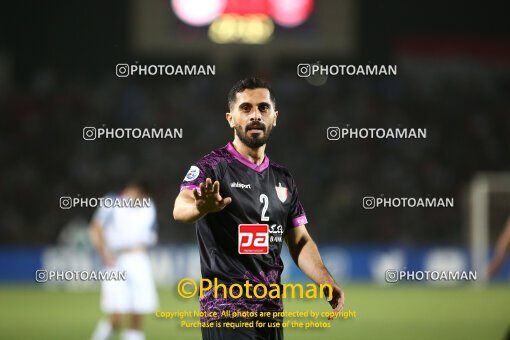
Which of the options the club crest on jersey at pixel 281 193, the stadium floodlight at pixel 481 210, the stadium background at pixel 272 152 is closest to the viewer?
the club crest on jersey at pixel 281 193

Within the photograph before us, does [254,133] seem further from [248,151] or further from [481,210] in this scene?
[481,210]

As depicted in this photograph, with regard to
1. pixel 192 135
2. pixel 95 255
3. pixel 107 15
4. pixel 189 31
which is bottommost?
pixel 95 255

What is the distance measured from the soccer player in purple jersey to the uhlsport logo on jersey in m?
0.03

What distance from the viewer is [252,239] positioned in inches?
193

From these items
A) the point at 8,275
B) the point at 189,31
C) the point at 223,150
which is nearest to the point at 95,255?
the point at 8,275

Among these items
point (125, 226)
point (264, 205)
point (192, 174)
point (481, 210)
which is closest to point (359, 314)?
point (125, 226)

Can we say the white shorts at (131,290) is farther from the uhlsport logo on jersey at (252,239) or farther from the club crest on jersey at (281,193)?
the uhlsport logo on jersey at (252,239)

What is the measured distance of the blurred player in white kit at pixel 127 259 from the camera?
9364mm

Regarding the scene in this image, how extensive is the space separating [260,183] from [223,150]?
274mm

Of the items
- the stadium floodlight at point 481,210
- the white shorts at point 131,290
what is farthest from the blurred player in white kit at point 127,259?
the stadium floodlight at point 481,210

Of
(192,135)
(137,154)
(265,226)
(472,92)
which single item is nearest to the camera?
(265,226)

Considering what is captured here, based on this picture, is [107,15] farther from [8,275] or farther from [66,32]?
[8,275]

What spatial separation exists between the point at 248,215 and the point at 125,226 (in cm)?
472

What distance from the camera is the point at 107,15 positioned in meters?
23.2
